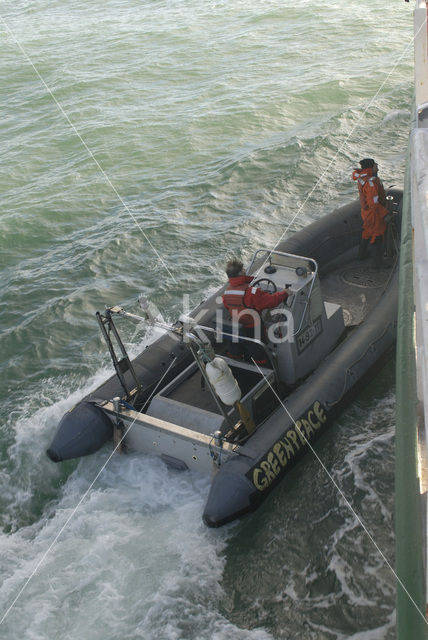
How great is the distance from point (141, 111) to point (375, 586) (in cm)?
1413

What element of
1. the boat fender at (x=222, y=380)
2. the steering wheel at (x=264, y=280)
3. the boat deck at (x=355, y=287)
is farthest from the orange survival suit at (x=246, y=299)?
the boat deck at (x=355, y=287)

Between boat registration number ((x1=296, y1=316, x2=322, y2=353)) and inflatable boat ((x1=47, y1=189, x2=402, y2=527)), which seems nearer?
inflatable boat ((x1=47, y1=189, x2=402, y2=527))

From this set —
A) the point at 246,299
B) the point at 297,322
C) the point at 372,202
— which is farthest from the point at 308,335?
the point at 372,202

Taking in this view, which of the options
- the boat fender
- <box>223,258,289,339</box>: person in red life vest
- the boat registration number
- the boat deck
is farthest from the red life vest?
the boat deck

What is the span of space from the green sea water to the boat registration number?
930 mm

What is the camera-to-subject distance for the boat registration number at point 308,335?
254 inches

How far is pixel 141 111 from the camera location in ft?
54.7

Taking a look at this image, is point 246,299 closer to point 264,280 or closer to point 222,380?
point 264,280

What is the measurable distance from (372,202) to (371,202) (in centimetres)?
1

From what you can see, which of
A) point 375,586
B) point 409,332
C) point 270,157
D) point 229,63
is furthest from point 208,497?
point 229,63

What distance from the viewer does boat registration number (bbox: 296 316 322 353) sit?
21.1ft

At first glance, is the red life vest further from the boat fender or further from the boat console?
the boat fender

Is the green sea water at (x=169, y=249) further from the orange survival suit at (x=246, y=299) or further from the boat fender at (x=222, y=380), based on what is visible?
the orange survival suit at (x=246, y=299)

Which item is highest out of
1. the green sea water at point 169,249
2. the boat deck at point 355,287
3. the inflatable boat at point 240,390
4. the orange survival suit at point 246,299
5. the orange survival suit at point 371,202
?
the orange survival suit at point 246,299
